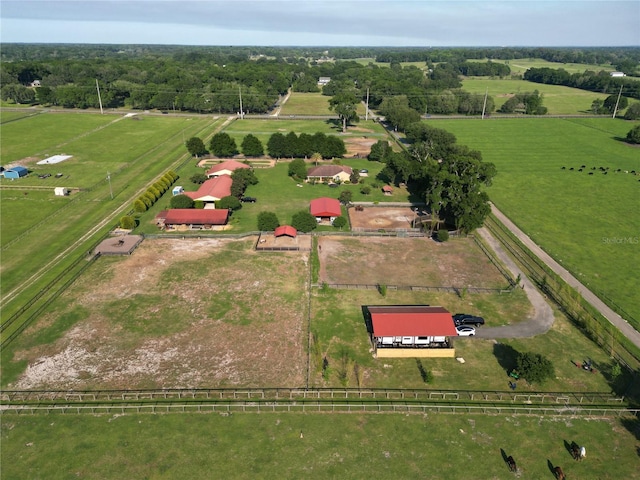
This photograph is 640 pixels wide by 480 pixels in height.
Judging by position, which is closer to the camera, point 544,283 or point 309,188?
point 544,283

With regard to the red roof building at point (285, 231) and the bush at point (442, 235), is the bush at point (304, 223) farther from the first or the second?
the bush at point (442, 235)

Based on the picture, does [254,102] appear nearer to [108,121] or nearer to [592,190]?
[108,121]

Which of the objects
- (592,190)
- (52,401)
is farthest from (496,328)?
(592,190)

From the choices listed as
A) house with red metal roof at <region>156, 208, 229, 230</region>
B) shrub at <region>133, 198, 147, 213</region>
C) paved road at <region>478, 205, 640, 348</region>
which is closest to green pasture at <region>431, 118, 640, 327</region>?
paved road at <region>478, 205, 640, 348</region>

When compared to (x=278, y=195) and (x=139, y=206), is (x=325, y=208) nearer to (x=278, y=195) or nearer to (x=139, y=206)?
(x=278, y=195)

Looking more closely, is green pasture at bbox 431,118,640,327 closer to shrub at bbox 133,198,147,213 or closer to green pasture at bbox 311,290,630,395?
green pasture at bbox 311,290,630,395

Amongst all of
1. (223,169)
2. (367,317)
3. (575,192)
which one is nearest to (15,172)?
(223,169)

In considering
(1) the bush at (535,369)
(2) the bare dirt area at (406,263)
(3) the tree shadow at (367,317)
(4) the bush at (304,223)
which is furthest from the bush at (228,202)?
(1) the bush at (535,369)
